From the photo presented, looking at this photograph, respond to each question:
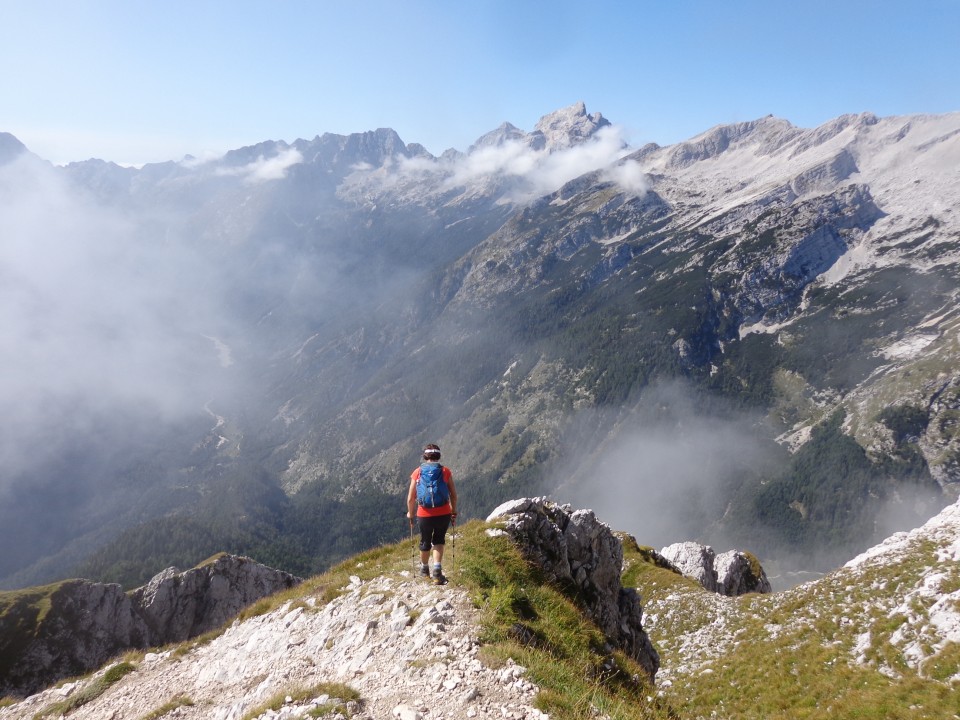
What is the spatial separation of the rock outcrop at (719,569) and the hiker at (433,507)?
156ft

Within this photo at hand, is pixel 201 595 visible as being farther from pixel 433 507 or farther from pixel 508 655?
pixel 508 655

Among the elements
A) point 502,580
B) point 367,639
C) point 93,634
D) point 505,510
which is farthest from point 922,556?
point 93,634

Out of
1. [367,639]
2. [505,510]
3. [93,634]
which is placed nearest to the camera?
[367,639]

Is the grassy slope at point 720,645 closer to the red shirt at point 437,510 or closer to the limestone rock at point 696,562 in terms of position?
the red shirt at point 437,510

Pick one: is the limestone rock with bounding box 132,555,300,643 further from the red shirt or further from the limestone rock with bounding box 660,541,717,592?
the red shirt

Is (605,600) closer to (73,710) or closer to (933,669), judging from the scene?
(933,669)

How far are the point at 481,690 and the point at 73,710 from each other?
18.1 meters

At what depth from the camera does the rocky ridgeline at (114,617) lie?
59.2 meters

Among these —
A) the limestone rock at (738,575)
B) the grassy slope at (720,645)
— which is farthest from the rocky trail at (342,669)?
the limestone rock at (738,575)

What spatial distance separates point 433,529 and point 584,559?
10604 millimetres

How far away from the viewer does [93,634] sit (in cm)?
6331

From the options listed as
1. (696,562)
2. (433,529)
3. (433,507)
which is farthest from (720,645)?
(696,562)

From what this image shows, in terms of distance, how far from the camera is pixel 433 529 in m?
16.2

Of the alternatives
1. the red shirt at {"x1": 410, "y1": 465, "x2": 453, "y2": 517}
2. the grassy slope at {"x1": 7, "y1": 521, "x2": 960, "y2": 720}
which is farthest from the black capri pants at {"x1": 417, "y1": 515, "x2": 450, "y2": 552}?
the grassy slope at {"x1": 7, "y1": 521, "x2": 960, "y2": 720}
